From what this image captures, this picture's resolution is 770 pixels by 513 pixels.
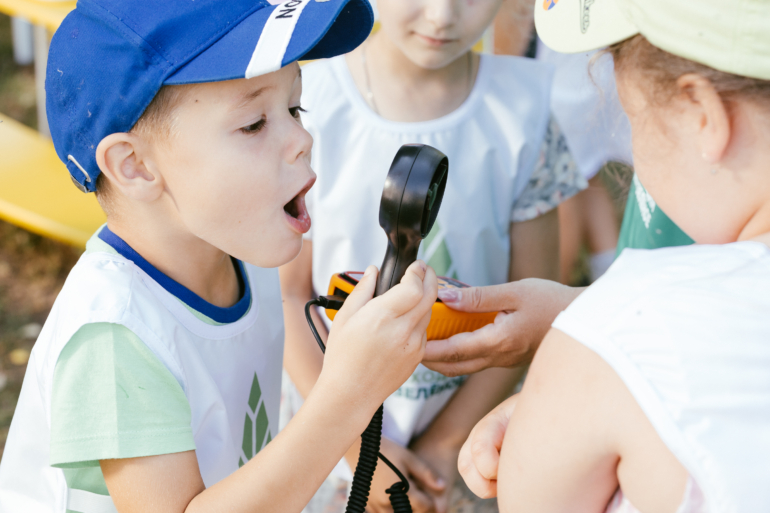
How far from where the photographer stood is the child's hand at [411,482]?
5.11 feet

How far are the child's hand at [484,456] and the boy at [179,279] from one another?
157 millimetres

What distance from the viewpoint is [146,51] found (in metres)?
0.97

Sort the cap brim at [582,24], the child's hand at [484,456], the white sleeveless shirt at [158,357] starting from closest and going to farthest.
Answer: the cap brim at [582,24] → the child's hand at [484,456] → the white sleeveless shirt at [158,357]

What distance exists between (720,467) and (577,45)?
1.78 feet

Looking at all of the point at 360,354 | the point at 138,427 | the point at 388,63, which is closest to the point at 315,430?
the point at 360,354

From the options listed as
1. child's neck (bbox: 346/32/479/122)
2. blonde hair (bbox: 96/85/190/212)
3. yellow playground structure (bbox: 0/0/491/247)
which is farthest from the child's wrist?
yellow playground structure (bbox: 0/0/491/247)

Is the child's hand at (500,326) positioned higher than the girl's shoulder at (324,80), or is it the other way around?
the girl's shoulder at (324,80)

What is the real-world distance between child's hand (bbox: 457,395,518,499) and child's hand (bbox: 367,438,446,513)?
644 millimetres

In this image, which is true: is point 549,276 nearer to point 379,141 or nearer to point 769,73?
point 379,141

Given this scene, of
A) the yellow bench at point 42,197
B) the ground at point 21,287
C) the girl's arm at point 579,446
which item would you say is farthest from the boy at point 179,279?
the yellow bench at point 42,197

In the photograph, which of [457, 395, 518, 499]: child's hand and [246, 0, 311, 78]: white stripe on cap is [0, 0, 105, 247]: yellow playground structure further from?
[457, 395, 518, 499]: child's hand

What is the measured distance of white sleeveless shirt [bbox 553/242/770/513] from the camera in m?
0.63

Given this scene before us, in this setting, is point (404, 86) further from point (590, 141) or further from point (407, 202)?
point (590, 141)

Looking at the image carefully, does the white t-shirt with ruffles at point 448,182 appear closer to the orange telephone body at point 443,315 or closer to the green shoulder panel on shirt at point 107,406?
the orange telephone body at point 443,315
